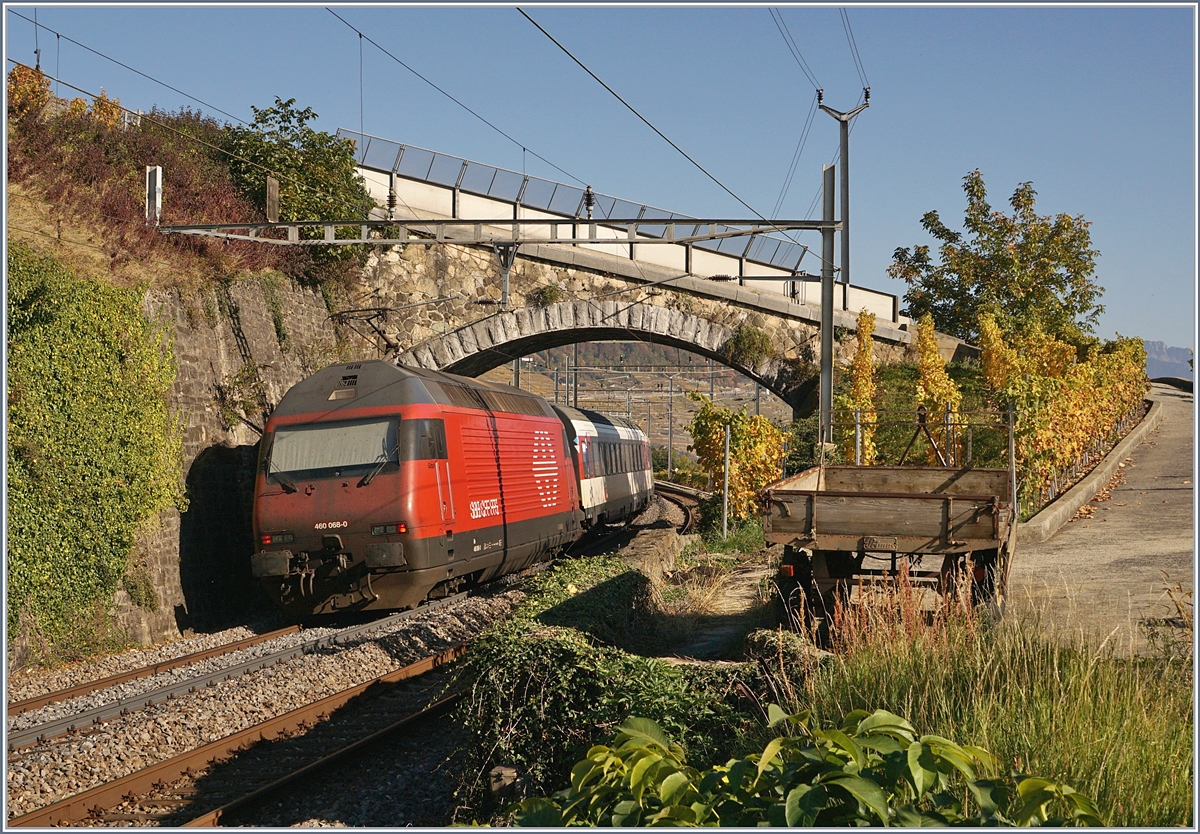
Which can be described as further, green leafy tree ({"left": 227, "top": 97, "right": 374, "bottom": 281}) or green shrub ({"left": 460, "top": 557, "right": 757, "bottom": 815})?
green leafy tree ({"left": 227, "top": 97, "right": 374, "bottom": 281})

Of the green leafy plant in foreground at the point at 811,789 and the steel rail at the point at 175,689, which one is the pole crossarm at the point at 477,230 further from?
the green leafy plant in foreground at the point at 811,789

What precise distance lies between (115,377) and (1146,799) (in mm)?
13626

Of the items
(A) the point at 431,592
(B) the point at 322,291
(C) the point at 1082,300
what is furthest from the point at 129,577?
(C) the point at 1082,300

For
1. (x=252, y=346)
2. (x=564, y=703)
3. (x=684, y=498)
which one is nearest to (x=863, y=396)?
(x=252, y=346)

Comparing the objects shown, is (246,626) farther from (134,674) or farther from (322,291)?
(322,291)

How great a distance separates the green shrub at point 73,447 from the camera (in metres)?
12.1

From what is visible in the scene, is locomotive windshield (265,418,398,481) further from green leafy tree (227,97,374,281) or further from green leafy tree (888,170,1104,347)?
green leafy tree (888,170,1104,347)

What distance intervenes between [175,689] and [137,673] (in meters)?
1.37

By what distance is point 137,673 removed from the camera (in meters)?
11.3

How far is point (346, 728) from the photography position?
366 inches

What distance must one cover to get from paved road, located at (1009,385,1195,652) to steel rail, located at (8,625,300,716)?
953cm

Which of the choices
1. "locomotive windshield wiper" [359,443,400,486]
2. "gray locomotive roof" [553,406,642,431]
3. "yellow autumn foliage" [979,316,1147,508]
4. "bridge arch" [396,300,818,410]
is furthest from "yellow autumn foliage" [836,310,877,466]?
"locomotive windshield wiper" [359,443,400,486]

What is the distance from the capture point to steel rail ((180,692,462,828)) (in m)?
6.77

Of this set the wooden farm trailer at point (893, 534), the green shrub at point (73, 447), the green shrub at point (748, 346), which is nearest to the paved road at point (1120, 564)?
the wooden farm trailer at point (893, 534)
